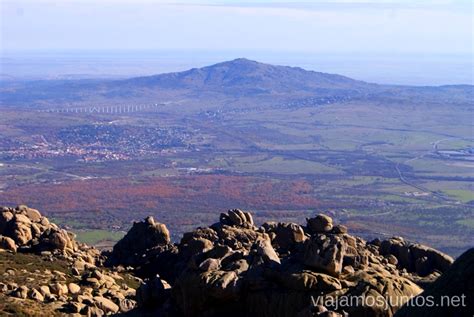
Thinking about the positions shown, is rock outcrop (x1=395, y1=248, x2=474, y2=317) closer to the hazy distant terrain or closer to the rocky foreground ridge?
the rocky foreground ridge

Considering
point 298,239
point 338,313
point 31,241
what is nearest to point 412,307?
point 338,313

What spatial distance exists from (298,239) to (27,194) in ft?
270

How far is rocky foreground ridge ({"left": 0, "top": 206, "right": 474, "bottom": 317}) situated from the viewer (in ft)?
79.4

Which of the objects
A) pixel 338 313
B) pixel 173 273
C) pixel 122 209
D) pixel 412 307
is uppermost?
pixel 412 307

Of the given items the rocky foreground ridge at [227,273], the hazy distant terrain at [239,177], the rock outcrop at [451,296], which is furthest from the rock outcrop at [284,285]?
the hazy distant terrain at [239,177]

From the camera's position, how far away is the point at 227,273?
27.6 meters

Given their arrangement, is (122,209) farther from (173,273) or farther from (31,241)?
(173,273)

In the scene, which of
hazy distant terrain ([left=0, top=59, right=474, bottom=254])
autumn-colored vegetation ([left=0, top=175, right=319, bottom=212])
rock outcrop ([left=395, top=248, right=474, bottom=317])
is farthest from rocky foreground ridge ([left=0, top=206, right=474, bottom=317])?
autumn-colored vegetation ([left=0, top=175, right=319, bottom=212])

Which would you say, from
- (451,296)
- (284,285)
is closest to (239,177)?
(284,285)

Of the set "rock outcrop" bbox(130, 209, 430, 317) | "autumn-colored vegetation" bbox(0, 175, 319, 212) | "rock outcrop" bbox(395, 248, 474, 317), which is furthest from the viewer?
"autumn-colored vegetation" bbox(0, 175, 319, 212)

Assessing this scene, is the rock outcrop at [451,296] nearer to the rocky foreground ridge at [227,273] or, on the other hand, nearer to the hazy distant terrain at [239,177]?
the rocky foreground ridge at [227,273]

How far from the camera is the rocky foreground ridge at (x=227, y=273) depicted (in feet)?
79.4

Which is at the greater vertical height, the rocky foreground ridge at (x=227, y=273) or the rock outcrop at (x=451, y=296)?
the rock outcrop at (x=451, y=296)

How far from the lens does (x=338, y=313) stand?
912 inches
